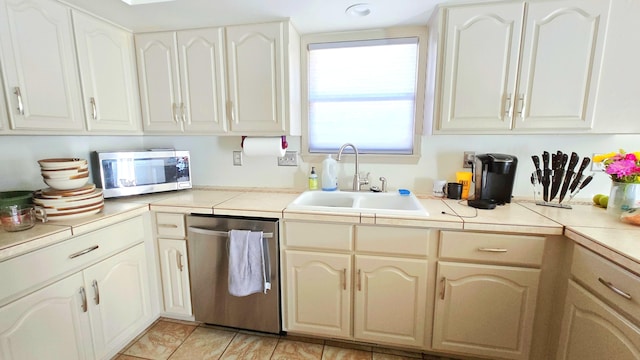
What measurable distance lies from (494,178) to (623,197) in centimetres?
56

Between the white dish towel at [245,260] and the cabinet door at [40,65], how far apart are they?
110 centimetres

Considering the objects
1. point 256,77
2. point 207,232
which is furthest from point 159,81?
point 207,232

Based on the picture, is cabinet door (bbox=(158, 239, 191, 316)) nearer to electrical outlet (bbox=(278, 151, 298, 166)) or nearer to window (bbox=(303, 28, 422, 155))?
electrical outlet (bbox=(278, 151, 298, 166))

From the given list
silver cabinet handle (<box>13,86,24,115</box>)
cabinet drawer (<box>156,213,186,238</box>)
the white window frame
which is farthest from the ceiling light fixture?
silver cabinet handle (<box>13,86,24,115</box>)

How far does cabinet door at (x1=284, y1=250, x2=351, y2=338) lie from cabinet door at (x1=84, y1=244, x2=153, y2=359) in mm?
910

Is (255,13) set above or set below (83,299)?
above

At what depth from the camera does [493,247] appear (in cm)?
131

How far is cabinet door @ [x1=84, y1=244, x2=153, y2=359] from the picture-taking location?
4.49 feet

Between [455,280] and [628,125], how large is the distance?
4.01ft

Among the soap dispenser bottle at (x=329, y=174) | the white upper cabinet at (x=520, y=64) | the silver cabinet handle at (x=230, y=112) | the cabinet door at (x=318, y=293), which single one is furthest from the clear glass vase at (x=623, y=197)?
the silver cabinet handle at (x=230, y=112)

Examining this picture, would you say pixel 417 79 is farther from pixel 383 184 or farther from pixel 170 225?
pixel 170 225

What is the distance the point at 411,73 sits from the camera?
1.83 metres

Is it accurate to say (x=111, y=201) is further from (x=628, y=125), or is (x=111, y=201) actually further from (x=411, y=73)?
(x=628, y=125)

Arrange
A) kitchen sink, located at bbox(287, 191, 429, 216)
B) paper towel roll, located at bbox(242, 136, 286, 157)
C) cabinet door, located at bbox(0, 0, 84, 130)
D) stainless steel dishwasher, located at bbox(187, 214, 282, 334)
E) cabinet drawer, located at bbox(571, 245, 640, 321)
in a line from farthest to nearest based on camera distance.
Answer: paper towel roll, located at bbox(242, 136, 286, 157) < kitchen sink, located at bbox(287, 191, 429, 216) < stainless steel dishwasher, located at bbox(187, 214, 282, 334) < cabinet door, located at bbox(0, 0, 84, 130) < cabinet drawer, located at bbox(571, 245, 640, 321)
